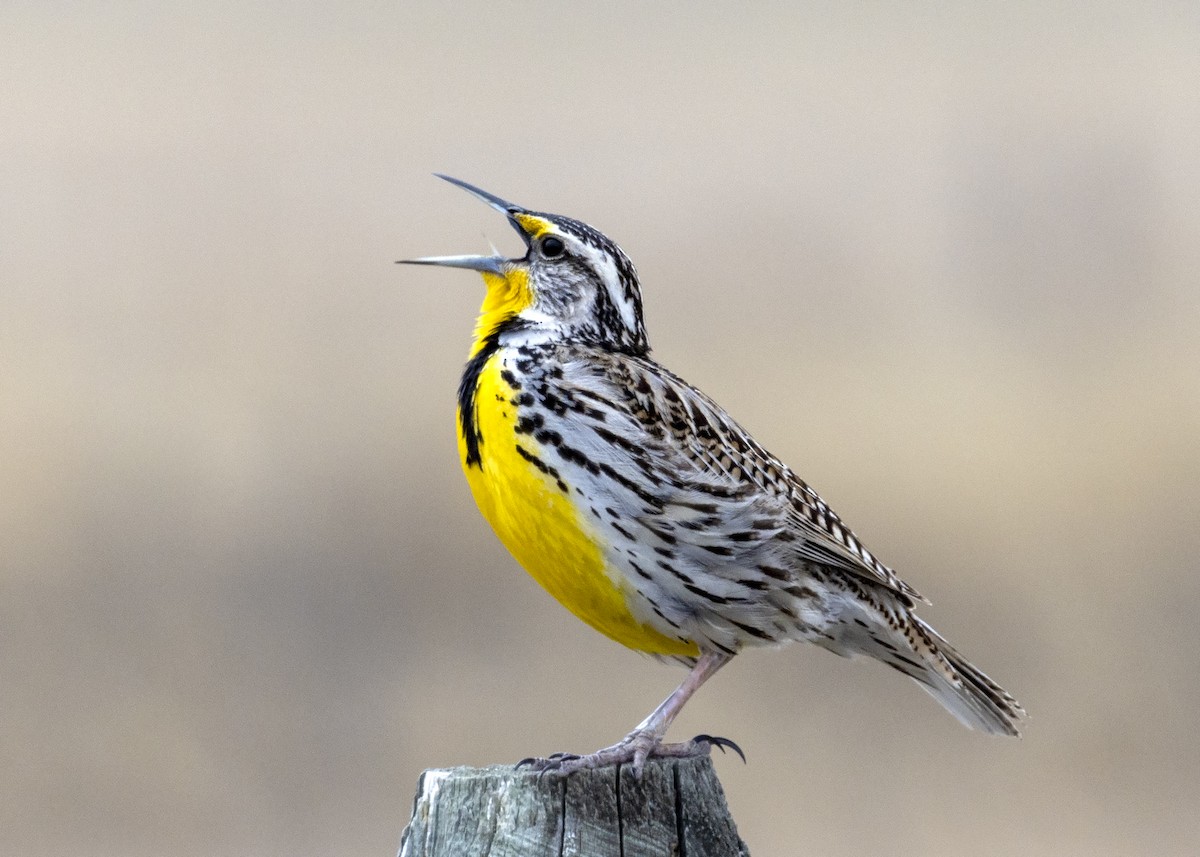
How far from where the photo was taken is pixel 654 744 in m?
2.87

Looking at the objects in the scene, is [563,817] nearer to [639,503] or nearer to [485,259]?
[639,503]

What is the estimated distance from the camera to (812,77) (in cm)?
1250

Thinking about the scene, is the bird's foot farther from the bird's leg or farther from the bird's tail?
the bird's tail

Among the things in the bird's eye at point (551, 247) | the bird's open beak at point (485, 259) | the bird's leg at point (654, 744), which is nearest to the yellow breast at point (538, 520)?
the bird's leg at point (654, 744)

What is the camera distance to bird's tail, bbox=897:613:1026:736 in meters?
3.51

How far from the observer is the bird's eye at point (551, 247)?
3555 mm

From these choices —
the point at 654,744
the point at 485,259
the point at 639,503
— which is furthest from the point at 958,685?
the point at 485,259

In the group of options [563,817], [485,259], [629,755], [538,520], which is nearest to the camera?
[563,817]

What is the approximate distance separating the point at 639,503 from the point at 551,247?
610 millimetres

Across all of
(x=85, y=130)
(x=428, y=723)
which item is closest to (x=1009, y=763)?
(x=428, y=723)

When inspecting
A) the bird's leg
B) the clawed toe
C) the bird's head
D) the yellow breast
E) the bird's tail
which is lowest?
the bird's tail

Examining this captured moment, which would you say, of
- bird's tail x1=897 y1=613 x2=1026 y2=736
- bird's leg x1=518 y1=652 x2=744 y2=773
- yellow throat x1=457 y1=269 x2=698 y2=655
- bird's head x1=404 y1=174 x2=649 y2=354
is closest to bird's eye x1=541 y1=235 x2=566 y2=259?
bird's head x1=404 y1=174 x2=649 y2=354

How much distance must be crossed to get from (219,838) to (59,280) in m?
3.47

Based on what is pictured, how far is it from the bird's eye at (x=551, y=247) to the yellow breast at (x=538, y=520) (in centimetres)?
37
